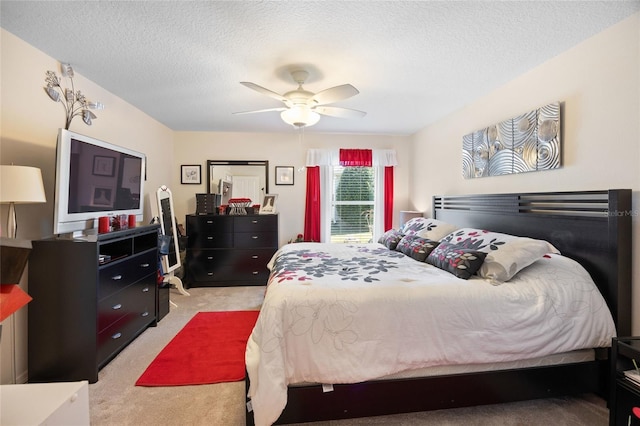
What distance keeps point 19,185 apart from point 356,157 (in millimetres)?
3993

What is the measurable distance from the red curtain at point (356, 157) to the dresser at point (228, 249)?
4.95ft

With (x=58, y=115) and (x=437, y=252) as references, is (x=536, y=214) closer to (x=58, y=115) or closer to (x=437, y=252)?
(x=437, y=252)

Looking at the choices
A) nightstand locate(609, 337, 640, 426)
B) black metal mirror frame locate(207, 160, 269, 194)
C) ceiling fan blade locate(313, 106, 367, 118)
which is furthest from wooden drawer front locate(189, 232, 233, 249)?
nightstand locate(609, 337, 640, 426)

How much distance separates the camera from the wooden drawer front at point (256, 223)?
169 inches

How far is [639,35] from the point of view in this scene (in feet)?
5.77

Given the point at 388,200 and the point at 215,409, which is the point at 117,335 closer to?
the point at 215,409

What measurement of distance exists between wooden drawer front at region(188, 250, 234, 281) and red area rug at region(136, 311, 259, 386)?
1.09 meters

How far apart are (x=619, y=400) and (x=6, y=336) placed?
11.8 feet

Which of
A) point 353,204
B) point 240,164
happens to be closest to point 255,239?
point 240,164

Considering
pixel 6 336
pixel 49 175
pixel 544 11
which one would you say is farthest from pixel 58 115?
pixel 544 11

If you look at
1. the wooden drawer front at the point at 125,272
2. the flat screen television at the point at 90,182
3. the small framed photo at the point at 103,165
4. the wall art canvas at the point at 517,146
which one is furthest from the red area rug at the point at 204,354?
the wall art canvas at the point at 517,146

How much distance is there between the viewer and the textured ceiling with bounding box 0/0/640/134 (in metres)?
1.73

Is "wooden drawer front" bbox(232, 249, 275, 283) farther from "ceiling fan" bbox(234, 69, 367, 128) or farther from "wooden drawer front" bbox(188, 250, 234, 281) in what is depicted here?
"ceiling fan" bbox(234, 69, 367, 128)

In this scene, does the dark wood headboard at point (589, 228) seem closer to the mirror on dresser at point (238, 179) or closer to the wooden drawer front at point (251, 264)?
the wooden drawer front at point (251, 264)
